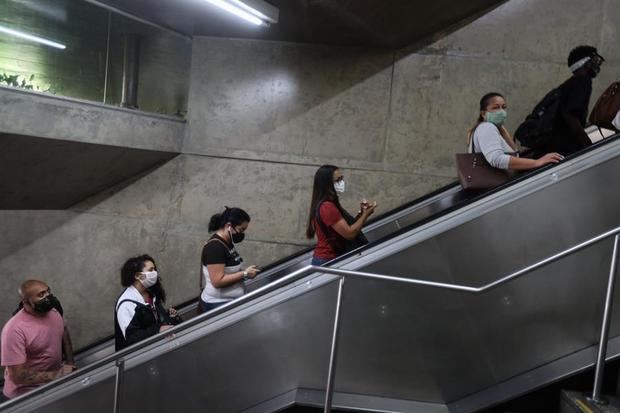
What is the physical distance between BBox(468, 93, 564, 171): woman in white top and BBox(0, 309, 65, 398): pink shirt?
3.14 m

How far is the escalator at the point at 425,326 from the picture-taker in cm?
250

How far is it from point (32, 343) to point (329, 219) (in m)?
2.18

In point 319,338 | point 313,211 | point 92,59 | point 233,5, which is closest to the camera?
point 319,338

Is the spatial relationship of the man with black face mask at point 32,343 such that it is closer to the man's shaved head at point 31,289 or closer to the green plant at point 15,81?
A: the man's shaved head at point 31,289

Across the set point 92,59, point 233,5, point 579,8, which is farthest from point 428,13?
point 92,59

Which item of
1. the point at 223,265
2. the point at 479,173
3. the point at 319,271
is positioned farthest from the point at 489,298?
the point at 223,265

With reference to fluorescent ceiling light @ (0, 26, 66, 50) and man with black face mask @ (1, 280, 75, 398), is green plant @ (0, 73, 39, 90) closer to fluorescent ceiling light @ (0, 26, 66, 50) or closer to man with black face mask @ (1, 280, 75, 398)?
fluorescent ceiling light @ (0, 26, 66, 50)

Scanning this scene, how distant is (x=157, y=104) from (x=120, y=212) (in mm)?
1325

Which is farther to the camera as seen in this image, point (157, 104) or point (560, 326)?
point (157, 104)

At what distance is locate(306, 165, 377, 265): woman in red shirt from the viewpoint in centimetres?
326

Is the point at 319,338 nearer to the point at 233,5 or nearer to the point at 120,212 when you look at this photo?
the point at 233,5

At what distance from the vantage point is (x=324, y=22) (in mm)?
4812

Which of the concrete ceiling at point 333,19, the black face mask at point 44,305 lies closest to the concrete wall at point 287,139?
the concrete ceiling at point 333,19

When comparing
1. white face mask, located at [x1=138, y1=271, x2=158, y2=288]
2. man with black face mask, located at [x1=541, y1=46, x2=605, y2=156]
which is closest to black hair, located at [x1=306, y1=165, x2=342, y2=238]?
white face mask, located at [x1=138, y1=271, x2=158, y2=288]
